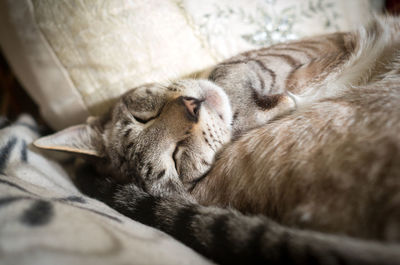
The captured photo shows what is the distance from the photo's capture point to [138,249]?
1.46ft

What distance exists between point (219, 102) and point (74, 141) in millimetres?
666

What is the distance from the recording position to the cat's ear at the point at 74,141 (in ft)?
3.18

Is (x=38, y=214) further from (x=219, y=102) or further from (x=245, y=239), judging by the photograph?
(x=219, y=102)

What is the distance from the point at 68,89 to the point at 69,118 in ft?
0.61

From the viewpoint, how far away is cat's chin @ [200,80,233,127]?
3.13 ft

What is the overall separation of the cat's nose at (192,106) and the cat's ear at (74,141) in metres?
0.48

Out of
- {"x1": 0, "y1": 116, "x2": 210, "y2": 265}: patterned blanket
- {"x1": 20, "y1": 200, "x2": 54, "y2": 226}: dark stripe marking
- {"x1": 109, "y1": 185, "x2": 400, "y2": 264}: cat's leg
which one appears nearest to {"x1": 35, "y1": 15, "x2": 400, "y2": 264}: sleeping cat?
{"x1": 109, "y1": 185, "x2": 400, "y2": 264}: cat's leg

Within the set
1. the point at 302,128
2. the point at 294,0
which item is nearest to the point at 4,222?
the point at 302,128

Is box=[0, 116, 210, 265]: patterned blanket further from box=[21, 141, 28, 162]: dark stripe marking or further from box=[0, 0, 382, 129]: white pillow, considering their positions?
box=[0, 0, 382, 129]: white pillow

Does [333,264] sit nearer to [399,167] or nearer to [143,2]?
[399,167]

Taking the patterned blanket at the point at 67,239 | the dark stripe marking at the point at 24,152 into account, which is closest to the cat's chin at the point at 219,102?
the patterned blanket at the point at 67,239

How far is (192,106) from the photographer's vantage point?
2.97ft

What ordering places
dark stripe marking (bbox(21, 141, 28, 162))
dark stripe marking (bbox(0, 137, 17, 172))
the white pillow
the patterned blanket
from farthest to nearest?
the white pillow → dark stripe marking (bbox(21, 141, 28, 162)) → dark stripe marking (bbox(0, 137, 17, 172)) → the patterned blanket

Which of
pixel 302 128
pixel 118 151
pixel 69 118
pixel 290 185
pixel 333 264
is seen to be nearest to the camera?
pixel 333 264
